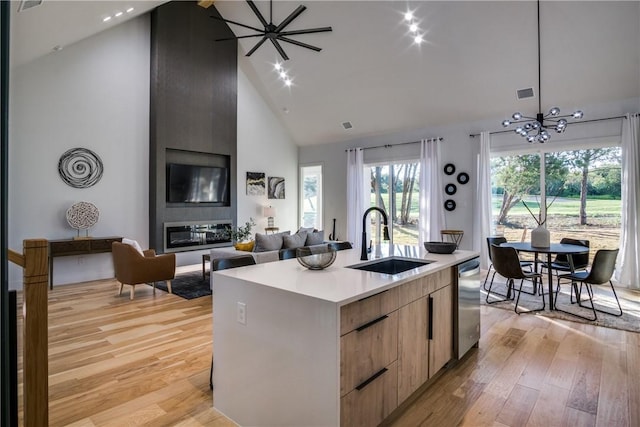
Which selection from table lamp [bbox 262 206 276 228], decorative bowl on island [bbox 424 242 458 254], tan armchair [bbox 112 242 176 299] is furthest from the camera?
table lamp [bbox 262 206 276 228]

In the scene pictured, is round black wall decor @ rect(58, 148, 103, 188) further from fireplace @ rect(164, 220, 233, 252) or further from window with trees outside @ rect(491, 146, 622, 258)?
window with trees outside @ rect(491, 146, 622, 258)

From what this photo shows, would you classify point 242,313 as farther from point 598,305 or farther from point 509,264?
point 598,305

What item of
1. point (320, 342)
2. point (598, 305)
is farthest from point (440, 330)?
point (598, 305)

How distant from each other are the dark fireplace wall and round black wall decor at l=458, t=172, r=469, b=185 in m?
4.77

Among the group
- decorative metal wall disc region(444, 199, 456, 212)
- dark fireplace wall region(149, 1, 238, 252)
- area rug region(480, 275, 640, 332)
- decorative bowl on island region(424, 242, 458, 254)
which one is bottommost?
area rug region(480, 275, 640, 332)

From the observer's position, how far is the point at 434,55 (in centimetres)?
579

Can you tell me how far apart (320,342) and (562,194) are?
Result: 6.12 metres

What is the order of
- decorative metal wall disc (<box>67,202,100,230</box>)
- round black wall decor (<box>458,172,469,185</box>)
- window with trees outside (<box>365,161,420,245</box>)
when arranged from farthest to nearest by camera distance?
window with trees outside (<box>365,161,420,245</box>)
round black wall decor (<box>458,172,469,185</box>)
decorative metal wall disc (<box>67,202,100,230</box>)

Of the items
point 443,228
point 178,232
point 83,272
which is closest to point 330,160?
point 443,228

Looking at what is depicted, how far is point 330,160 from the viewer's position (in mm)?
9062

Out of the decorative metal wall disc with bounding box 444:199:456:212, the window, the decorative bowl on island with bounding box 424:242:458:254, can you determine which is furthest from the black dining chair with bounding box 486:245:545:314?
the window

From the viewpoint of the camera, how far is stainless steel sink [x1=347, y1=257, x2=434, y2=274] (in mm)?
2630

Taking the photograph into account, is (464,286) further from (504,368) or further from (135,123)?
(135,123)

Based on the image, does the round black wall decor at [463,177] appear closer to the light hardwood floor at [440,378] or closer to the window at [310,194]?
the light hardwood floor at [440,378]
